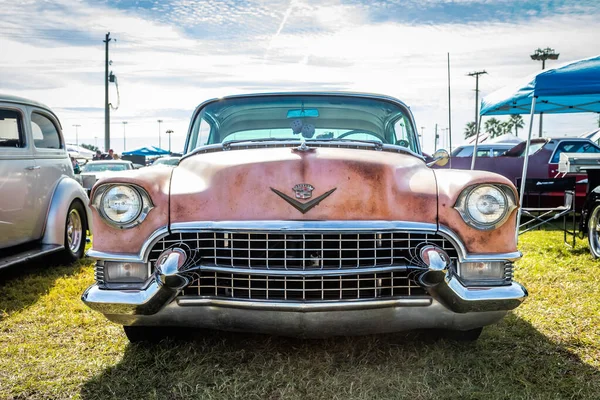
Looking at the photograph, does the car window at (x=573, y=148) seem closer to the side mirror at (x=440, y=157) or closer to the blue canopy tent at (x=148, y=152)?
the side mirror at (x=440, y=157)

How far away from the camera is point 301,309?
8.15ft

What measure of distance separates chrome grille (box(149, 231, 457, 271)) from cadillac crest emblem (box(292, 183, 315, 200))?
18 centimetres

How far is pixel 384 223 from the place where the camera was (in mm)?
2555

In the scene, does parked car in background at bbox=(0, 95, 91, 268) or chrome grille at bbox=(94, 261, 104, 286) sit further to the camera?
parked car in background at bbox=(0, 95, 91, 268)


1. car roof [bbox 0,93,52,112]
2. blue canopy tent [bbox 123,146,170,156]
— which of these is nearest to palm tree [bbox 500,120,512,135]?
blue canopy tent [bbox 123,146,170,156]

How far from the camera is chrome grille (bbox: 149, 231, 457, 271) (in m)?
2.53

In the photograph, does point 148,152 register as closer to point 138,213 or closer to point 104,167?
point 104,167

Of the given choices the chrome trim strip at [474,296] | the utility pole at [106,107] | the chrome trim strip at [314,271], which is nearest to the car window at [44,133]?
the chrome trim strip at [314,271]

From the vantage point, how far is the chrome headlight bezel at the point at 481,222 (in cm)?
264

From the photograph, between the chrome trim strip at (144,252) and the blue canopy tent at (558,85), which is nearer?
the chrome trim strip at (144,252)

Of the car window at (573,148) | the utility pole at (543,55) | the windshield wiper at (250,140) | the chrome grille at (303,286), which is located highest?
the utility pole at (543,55)

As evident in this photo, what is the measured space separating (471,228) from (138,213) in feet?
5.35

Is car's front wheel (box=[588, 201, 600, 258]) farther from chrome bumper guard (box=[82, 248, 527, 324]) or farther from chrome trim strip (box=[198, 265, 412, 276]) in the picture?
chrome trim strip (box=[198, 265, 412, 276])

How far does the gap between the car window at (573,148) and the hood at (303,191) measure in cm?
873
